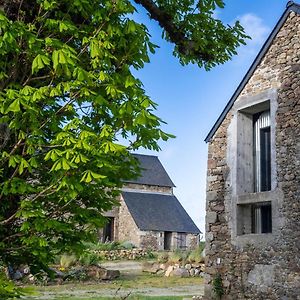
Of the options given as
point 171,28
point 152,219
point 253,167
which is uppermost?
point 171,28

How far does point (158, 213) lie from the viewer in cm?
3266

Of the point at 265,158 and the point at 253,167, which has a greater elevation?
the point at 265,158

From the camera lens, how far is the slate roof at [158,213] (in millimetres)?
31219

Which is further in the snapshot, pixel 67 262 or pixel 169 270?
pixel 169 270

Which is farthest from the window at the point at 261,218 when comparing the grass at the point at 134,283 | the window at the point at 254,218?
the grass at the point at 134,283

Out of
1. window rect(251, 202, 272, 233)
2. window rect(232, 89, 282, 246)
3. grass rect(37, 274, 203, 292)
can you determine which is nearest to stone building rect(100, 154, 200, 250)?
grass rect(37, 274, 203, 292)

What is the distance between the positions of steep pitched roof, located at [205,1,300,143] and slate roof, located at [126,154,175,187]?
2347 cm

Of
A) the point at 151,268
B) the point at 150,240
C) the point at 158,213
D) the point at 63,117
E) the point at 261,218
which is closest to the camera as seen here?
the point at 63,117

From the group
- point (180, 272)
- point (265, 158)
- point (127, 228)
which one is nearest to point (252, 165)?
point (265, 158)

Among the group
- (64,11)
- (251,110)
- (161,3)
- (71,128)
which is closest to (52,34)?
(64,11)

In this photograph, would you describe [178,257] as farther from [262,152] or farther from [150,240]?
[262,152]

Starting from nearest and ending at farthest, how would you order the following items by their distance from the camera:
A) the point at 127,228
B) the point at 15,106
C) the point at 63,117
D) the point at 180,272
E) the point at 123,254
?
the point at 15,106
the point at 63,117
the point at 180,272
the point at 123,254
the point at 127,228

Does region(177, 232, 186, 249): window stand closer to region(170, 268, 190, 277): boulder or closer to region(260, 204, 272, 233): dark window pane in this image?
region(170, 268, 190, 277): boulder

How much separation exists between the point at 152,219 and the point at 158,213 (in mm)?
1177
